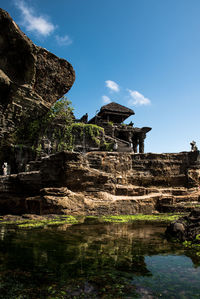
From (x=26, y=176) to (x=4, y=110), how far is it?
21.8 feet

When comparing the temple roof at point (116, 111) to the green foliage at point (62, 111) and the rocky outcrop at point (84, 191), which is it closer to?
the green foliage at point (62, 111)

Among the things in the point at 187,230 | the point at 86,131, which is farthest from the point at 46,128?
the point at 187,230

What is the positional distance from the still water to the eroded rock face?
3789 mm

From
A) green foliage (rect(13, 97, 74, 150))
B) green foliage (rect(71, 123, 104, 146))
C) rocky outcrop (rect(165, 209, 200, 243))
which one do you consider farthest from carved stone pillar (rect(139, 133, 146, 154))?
rocky outcrop (rect(165, 209, 200, 243))

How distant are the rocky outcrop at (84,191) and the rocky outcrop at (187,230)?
576 centimetres

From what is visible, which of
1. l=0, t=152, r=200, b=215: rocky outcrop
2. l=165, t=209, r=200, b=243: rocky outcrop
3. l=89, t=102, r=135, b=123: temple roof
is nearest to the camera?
l=165, t=209, r=200, b=243: rocky outcrop

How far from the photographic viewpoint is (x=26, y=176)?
41.5 ft

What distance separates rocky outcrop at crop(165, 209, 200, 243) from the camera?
538 centimetres

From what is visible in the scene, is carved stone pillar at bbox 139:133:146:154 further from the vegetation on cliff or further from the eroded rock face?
the eroded rock face

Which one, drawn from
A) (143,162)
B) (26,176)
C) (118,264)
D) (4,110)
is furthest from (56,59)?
(143,162)

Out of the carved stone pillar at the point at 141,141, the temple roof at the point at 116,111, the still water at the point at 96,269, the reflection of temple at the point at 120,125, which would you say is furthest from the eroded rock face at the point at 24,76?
the carved stone pillar at the point at 141,141

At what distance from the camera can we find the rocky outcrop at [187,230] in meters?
5.38

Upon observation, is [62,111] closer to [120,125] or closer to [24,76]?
[120,125]

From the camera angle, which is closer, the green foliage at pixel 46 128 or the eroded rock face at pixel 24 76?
the eroded rock face at pixel 24 76
